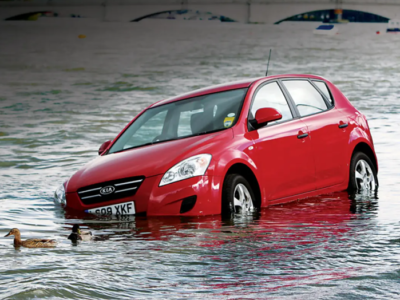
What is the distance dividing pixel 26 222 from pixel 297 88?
3.17m

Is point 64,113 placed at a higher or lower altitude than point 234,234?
higher

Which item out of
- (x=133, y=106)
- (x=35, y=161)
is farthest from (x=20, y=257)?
(x=133, y=106)

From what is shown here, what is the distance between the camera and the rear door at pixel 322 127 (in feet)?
27.3

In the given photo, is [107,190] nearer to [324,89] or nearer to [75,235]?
[75,235]

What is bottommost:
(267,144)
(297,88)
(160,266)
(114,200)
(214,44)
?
(160,266)

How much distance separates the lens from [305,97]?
8.62 meters

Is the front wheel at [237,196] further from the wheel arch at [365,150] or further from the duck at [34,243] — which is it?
the wheel arch at [365,150]

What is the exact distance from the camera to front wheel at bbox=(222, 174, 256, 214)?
23.4 ft

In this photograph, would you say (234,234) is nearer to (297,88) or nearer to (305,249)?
(305,249)

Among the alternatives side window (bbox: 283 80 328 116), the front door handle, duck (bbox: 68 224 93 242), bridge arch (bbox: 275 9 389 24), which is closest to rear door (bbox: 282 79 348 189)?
side window (bbox: 283 80 328 116)

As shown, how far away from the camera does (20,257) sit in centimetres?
564

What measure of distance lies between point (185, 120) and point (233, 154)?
0.77 m

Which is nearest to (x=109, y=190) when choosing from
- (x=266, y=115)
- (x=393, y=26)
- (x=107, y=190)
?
(x=107, y=190)

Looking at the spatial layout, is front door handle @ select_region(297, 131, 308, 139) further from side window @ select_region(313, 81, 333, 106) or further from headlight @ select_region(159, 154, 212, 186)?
headlight @ select_region(159, 154, 212, 186)
